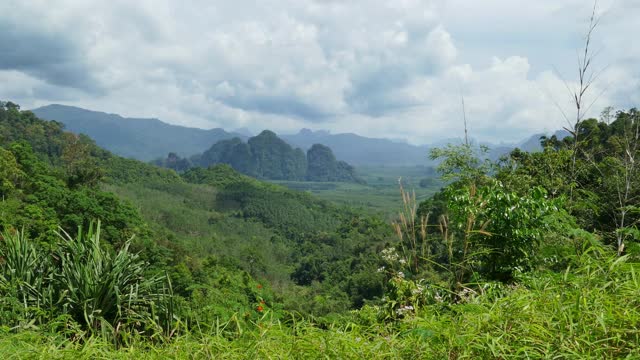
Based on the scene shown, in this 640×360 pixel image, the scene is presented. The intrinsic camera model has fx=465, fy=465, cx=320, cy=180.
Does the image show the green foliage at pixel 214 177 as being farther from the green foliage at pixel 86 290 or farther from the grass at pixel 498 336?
the grass at pixel 498 336

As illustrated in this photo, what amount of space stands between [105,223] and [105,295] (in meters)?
16.9

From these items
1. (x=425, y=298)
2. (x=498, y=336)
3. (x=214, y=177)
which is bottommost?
(x=214, y=177)

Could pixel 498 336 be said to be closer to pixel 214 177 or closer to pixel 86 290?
pixel 86 290

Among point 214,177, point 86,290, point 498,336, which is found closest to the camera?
point 498,336

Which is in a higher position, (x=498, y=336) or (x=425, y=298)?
(x=498, y=336)

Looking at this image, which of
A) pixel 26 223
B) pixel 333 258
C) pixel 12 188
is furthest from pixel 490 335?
pixel 333 258

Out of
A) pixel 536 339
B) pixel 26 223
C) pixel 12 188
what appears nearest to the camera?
pixel 536 339

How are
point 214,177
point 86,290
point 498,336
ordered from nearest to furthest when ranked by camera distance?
point 498,336 → point 86,290 → point 214,177

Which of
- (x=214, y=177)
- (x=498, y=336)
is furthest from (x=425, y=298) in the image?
(x=214, y=177)

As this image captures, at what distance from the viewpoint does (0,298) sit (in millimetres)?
3123

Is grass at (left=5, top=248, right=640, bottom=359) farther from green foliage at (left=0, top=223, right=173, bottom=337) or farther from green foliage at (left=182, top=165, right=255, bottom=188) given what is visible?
green foliage at (left=182, top=165, right=255, bottom=188)

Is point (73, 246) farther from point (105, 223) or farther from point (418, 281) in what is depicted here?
point (105, 223)

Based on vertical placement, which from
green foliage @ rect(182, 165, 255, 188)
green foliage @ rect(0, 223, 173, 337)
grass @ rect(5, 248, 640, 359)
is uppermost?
grass @ rect(5, 248, 640, 359)

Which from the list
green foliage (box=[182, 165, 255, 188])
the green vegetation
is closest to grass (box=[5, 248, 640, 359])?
the green vegetation
